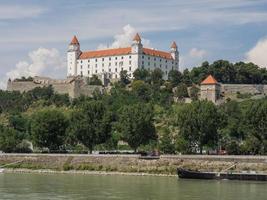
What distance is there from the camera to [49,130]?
69375mm

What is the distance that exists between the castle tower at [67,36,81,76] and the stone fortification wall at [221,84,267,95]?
3841 centimetres

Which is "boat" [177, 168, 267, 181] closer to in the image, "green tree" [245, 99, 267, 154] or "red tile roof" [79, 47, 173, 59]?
"green tree" [245, 99, 267, 154]

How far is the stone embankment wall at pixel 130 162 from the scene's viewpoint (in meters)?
54.2

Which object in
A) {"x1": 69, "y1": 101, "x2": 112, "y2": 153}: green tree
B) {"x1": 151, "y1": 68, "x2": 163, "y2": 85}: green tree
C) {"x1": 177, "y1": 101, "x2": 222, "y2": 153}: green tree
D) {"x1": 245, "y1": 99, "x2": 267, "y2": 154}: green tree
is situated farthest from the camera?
{"x1": 151, "y1": 68, "x2": 163, "y2": 85}: green tree

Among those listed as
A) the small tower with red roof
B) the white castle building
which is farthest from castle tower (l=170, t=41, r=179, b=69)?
the small tower with red roof

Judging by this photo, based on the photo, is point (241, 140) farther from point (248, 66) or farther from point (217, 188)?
point (248, 66)

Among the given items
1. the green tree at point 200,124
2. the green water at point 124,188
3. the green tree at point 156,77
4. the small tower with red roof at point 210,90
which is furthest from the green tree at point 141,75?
the green water at point 124,188

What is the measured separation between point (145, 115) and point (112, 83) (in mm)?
49284

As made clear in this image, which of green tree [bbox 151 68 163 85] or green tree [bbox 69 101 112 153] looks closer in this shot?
green tree [bbox 69 101 112 153]

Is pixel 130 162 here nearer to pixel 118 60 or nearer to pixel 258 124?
pixel 258 124

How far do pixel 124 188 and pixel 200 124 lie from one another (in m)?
22.2

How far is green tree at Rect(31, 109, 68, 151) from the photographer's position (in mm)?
69250

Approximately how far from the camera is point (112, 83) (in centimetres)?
11631


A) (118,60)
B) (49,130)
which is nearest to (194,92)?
(118,60)
